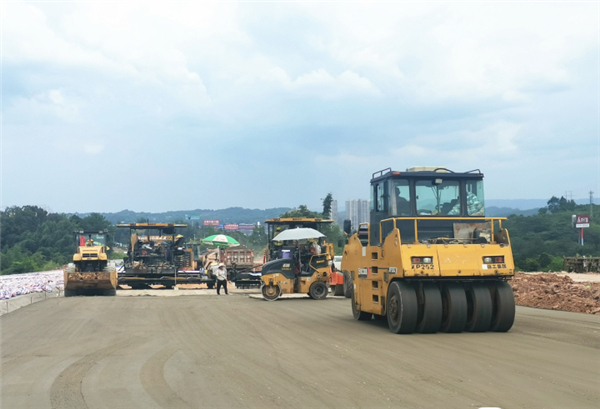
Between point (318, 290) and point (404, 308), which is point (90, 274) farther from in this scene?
point (404, 308)

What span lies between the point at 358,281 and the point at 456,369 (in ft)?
21.5

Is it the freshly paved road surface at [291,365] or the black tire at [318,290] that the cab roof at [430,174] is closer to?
the freshly paved road surface at [291,365]

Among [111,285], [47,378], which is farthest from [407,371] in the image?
[111,285]

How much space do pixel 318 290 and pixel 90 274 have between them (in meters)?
9.40

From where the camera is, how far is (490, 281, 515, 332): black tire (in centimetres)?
1209

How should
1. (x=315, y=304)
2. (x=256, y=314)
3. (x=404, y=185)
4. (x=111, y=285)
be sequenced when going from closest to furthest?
(x=404, y=185), (x=256, y=314), (x=315, y=304), (x=111, y=285)

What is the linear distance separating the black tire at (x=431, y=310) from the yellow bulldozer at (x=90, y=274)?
17.0 m

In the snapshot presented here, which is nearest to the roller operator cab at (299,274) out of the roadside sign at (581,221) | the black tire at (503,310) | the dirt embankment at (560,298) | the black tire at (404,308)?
the dirt embankment at (560,298)

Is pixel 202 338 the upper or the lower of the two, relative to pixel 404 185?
lower

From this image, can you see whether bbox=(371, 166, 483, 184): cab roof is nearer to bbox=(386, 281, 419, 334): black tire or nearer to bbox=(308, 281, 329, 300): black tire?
bbox=(386, 281, 419, 334): black tire

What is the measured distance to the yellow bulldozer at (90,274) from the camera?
25828mm

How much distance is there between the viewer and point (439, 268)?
11.8m

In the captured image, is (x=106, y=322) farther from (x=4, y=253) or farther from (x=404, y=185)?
(x=4, y=253)

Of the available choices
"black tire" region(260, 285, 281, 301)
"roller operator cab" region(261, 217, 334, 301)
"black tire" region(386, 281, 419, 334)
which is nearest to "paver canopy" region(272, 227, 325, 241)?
"roller operator cab" region(261, 217, 334, 301)
